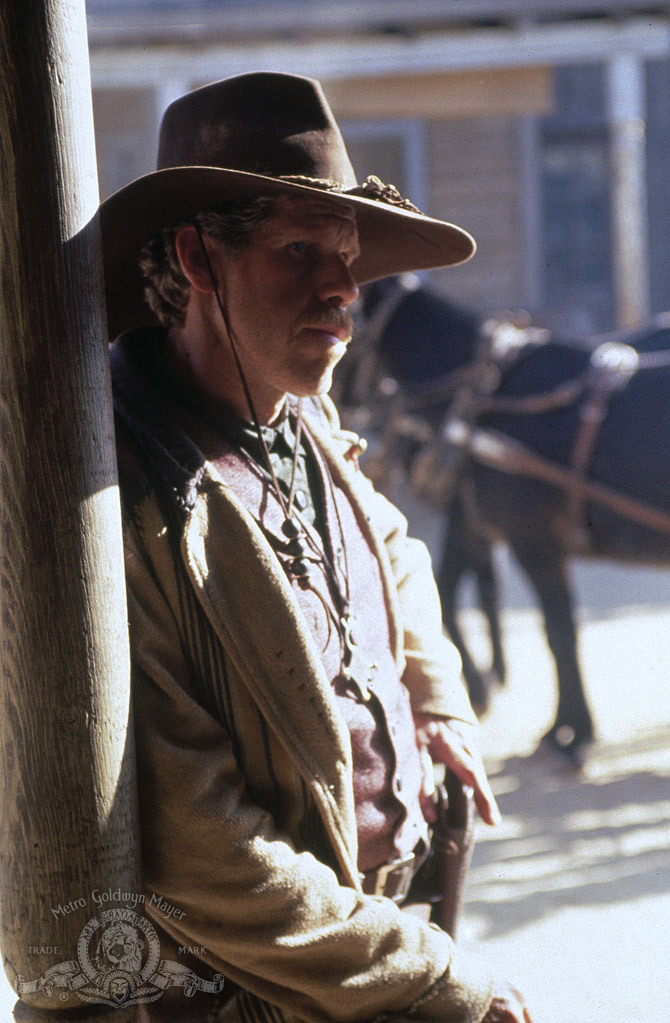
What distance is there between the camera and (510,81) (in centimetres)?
823

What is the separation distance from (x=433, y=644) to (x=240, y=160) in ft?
2.77

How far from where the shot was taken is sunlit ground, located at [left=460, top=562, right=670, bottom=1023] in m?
2.88

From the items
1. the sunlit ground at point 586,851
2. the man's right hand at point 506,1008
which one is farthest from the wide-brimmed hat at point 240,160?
the sunlit ground at point 586,851

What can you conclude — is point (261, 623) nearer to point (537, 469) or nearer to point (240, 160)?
point (240, 160)

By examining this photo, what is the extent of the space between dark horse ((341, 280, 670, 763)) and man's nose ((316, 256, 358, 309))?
2.84 metres

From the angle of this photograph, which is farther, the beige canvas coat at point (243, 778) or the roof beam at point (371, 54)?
the roof beam at point (371, 54)

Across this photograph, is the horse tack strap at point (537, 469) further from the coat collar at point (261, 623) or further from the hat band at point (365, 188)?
the coat collar at point (261, 623)

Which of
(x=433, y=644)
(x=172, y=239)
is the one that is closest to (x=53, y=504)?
(x=172, y=239)

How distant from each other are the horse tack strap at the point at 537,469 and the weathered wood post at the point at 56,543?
3.26 meters

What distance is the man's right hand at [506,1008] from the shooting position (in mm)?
1362

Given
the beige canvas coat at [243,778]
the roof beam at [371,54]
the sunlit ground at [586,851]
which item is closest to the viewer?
the beige canvas coat at [243,778]

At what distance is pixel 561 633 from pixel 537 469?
768 mm

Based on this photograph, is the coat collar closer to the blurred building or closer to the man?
the man

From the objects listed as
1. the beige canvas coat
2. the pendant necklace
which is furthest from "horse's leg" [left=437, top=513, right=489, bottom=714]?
the beige canvas coat
